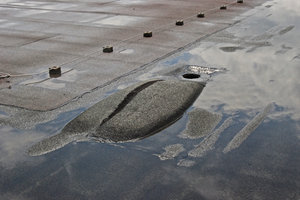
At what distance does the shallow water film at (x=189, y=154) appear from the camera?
3.47 metres

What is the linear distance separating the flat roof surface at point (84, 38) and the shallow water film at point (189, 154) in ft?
2.24

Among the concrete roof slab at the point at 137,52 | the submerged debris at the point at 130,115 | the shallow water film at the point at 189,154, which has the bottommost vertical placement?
the shallow water film at the point at 189,154

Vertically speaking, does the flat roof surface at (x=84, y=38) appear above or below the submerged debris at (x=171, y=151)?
above

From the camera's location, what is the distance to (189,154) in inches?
160

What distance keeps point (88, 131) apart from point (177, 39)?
18.3 ft

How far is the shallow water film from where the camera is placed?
11.4 feet

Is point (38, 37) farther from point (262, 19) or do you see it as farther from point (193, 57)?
point (262, 19)

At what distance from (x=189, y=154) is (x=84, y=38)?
21.1 ft

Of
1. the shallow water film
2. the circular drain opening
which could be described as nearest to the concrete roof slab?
the circular drain opening

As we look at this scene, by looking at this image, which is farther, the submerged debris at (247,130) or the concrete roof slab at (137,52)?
the concrete roof slab at (137,52)

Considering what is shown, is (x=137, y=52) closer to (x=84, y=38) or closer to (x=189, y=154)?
(x=84, y=38)

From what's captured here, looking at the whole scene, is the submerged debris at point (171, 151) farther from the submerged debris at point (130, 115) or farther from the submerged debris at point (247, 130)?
the submerged debris at point (247, 130)

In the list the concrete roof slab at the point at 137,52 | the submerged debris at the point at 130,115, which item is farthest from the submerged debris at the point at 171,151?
the concrete roof slab at the point at 137,52

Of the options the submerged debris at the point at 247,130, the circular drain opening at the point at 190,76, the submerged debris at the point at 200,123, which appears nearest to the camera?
the submerged debris at the point at 247,130
